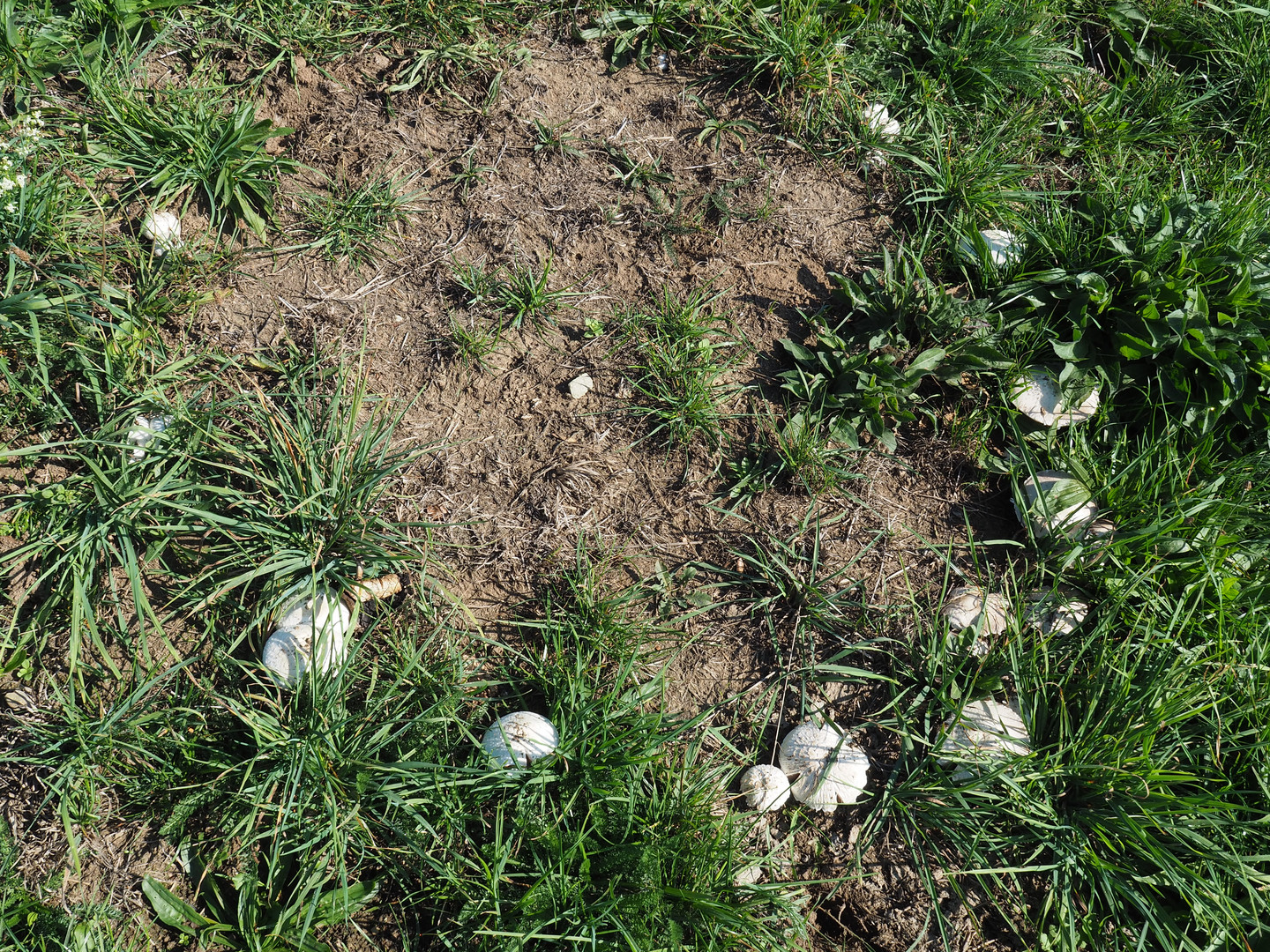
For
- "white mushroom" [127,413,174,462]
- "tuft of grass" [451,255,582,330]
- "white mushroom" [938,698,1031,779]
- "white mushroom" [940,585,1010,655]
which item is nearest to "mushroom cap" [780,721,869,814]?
"white mushroom" [938,698,1031,779]

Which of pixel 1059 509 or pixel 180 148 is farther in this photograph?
pixel 180 148

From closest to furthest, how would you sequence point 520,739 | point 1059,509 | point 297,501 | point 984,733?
point 520,739
point 984,733
point 297,501
point 1059,509

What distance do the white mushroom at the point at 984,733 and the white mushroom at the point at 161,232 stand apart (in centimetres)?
258

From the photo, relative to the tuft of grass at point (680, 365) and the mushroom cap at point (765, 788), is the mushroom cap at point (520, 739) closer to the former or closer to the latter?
the mushroom cap at point (765, 788)

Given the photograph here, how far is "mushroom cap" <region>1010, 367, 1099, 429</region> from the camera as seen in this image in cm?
243

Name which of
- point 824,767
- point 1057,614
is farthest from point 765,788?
point 1057,614

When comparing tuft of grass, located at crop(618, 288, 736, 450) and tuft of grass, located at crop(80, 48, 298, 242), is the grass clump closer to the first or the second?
tuft of grass, located at crop(80, 48, 298, 242)

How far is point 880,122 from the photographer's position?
2.81 metres

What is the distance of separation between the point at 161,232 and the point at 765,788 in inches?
93.0

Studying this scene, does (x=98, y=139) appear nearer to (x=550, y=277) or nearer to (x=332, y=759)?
(x=550, y=277)

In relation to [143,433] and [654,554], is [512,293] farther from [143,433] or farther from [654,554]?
[143,433]

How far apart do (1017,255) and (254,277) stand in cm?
239

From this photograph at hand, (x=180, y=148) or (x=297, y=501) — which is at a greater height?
(x=180, y=148)

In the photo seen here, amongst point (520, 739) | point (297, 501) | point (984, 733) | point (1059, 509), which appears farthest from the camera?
point (1059, 509)
